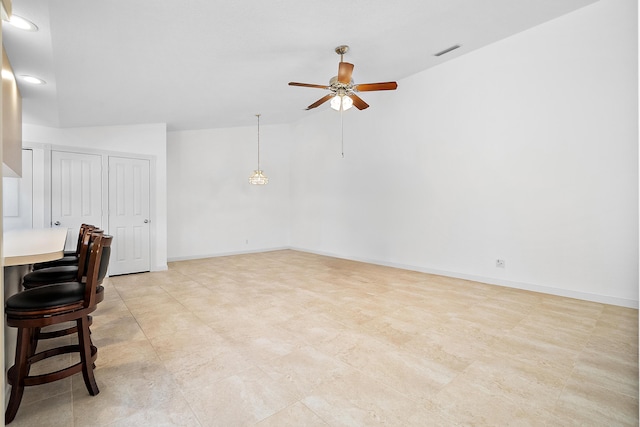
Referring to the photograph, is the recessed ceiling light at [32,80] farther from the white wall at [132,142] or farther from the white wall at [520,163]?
the white wall at [520,163]

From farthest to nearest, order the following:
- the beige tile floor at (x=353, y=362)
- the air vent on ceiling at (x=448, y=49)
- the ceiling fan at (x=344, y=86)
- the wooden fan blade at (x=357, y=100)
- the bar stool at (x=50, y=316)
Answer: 1. the air vent on ceiling at (x=448, y=49)
2. the wooden fan blade at (x=357, y=100)
3. the ceiling fan at (x=344, y=86)
4. the beige tile floor at (x=353, y=362)
5. the bar stool at (x=50, y=316)

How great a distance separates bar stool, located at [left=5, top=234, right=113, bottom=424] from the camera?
178 centimetres

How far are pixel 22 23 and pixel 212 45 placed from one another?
151cm

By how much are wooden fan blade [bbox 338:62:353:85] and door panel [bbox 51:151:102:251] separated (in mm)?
4355

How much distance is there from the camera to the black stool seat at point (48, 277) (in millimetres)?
2611

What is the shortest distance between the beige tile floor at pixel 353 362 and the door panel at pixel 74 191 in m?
1.65

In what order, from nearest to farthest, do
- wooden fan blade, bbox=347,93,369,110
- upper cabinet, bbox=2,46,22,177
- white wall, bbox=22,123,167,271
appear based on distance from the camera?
upper cabinet, bbox=2,46,22,177 → wooden fan blade, bbox=347,93,369,110 → white wall, bbox=22,123,167,271

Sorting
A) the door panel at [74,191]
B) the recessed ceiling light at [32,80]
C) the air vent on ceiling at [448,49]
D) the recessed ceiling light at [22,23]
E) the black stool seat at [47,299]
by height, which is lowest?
the black stool seat at [47,299]

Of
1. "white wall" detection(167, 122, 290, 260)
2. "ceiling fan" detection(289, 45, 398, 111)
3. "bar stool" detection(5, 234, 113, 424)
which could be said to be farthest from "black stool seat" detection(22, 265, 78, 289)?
"white wall" detection(167, 122, 290, 260)

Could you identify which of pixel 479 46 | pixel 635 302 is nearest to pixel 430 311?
pixel 635 302

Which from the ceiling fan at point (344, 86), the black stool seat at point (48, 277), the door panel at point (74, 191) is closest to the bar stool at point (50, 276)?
the black stool seat at point (48, 277)

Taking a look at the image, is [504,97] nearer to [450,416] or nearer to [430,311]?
[430,311]

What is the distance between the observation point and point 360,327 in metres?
3.16

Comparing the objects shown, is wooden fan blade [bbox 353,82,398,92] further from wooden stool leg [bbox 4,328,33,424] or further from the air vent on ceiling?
wooden stool leg [bbox 4,328,33,424]
